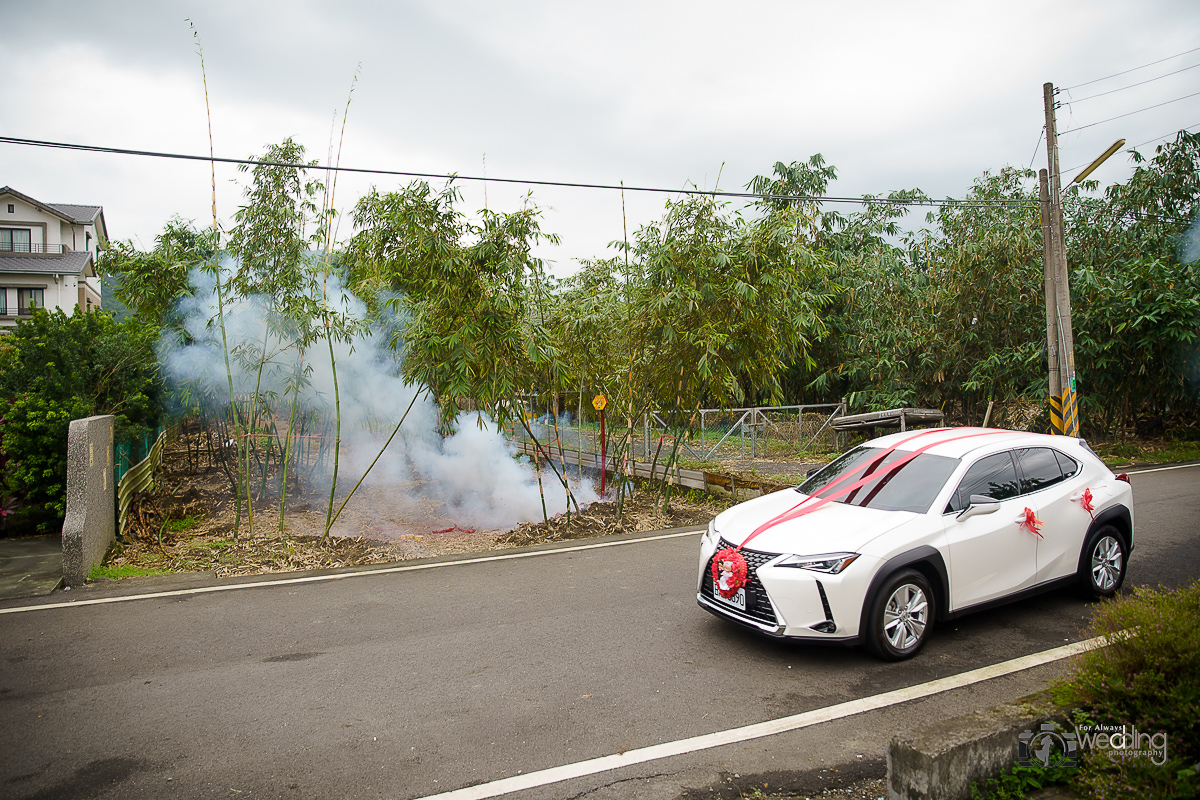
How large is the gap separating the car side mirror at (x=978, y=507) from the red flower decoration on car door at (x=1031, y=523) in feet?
1.29

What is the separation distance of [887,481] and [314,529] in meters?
9.04

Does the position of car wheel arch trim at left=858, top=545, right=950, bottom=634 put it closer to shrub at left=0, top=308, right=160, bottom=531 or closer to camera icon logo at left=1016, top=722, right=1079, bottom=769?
camera icon logo at left=1016, top=722, right=1079, bottom=769

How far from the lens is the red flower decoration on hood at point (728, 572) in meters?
4.80

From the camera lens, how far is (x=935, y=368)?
1981 centimetres

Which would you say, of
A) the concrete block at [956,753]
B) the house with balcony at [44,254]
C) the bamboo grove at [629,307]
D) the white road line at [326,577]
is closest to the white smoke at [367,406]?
the bamboo grove at [629,307]

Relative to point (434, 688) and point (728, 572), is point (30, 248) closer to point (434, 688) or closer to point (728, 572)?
point (434, 688)

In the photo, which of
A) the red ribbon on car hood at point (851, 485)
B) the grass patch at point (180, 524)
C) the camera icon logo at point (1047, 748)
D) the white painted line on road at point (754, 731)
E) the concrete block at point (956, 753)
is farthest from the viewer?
the grass patch at point (180, 524)

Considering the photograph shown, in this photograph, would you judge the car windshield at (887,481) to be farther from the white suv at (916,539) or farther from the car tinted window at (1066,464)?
the car tinted window at (1066,464)

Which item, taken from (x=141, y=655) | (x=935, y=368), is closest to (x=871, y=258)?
(x=935, y=368)

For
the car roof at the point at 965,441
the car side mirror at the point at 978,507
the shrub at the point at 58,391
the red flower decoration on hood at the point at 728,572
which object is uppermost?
the shrub at the point at 58,391

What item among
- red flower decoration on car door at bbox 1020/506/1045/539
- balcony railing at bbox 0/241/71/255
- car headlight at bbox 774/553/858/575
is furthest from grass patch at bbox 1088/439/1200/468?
balcony railing at bbox 0/241/71/255

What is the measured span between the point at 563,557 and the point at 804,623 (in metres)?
4.08

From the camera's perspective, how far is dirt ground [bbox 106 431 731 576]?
325 inches

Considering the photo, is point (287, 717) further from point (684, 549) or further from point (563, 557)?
point (684, 549)
